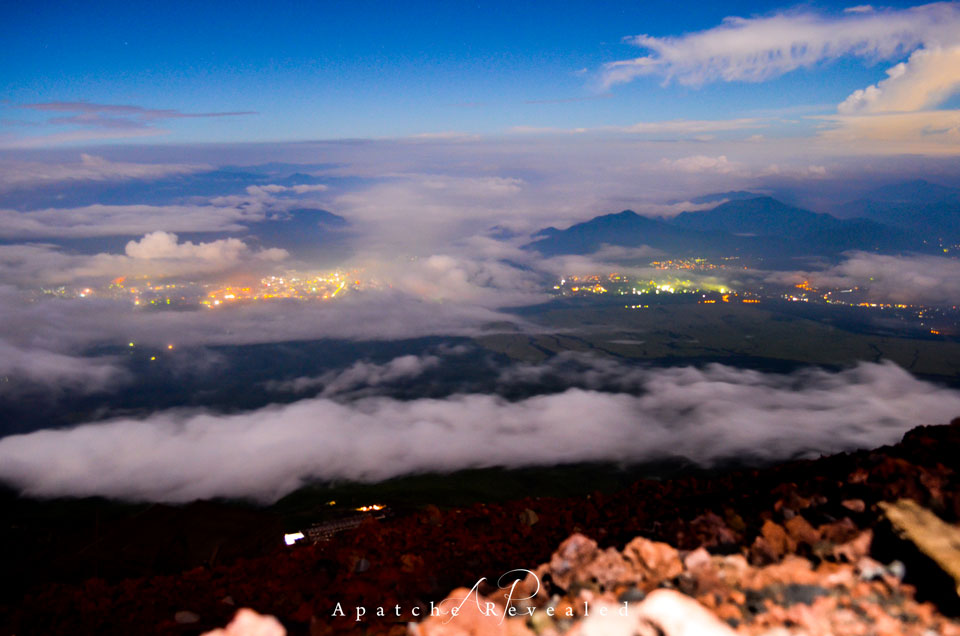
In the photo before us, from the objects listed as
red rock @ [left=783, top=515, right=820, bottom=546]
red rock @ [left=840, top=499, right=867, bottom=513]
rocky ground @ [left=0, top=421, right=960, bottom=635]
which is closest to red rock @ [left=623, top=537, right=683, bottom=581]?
rocky ground @ [left=0, top=421, right=960, bottom=635]

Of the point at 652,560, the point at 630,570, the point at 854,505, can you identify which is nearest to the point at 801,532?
the point at 854,505

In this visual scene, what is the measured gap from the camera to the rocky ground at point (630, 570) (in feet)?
33.3

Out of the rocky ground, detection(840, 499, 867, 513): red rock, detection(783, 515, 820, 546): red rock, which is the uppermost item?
detection(840, 499, 867, 513): red rock

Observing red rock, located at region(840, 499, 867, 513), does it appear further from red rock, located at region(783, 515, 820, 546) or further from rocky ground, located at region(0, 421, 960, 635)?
red rock, located at region(783, 515, 820, 546)

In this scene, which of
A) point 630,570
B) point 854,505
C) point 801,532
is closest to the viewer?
point 801,532

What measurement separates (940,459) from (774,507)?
502 centimetres

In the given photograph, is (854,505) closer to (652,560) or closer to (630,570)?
(652,560)

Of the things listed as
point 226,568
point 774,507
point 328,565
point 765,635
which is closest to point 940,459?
point 774,507

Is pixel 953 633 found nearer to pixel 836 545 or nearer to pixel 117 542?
pixel 836 545

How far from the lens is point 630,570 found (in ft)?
39.4

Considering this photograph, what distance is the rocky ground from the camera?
400 inches

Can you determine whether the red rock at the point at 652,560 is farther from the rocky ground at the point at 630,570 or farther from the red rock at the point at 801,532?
the red rock at the point at 801,532

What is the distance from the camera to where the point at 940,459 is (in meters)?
13.9

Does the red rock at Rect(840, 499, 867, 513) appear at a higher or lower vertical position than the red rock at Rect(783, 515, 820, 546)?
higher
